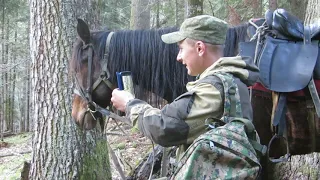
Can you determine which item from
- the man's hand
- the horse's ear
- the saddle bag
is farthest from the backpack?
the horse's ear

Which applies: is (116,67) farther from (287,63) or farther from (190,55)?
(287,63)

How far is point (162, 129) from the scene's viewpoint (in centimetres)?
184

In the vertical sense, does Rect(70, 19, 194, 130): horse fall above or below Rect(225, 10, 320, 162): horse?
above

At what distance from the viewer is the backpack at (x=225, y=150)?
1.77 metres

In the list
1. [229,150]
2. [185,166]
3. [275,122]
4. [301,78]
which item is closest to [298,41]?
[301,78]

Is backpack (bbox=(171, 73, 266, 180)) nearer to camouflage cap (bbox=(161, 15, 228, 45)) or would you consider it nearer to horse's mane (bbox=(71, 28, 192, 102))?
camouflage cap (bbox=(161, 15, 228, 45))

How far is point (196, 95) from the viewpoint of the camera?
6.09ft

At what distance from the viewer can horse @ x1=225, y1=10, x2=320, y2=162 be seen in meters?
2.51

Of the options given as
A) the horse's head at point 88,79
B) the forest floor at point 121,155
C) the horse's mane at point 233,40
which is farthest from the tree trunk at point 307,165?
the horse's head at point 88,79

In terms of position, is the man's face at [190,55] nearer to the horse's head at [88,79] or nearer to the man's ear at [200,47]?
the man's ear at [200,47]

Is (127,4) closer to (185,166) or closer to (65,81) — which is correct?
(65,81)

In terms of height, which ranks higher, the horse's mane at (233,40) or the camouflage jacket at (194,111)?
the horse's mane at (233,40)

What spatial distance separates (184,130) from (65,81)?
2706 mm

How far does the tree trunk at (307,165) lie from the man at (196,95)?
8.29 feet
